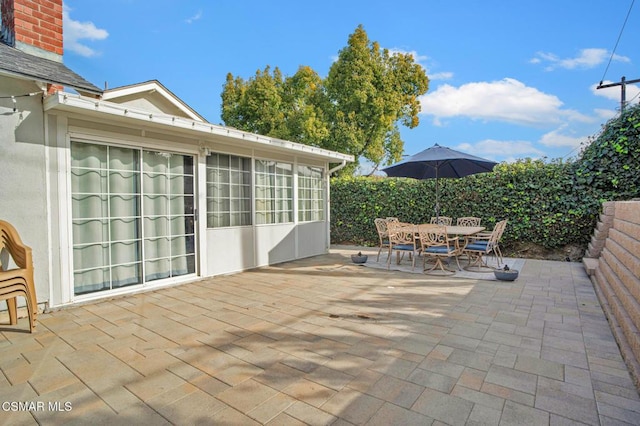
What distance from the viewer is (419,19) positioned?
9.20 meters

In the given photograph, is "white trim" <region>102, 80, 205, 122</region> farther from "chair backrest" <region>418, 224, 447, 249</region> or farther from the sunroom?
"chair backrest" <region>418, 224, 447, 249</region>

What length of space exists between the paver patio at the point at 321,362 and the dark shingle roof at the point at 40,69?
2652 mm

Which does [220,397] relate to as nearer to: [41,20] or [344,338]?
[344,338]

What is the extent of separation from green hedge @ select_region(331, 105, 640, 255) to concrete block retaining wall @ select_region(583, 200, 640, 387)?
137 cm

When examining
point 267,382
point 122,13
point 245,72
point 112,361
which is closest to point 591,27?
point 267,382

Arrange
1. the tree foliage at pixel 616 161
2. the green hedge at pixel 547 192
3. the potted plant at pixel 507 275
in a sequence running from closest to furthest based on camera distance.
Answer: the potted plant at pixel 507 275 < the tree foliage at pixel 616 161 < the green hedge at pixel 547 192

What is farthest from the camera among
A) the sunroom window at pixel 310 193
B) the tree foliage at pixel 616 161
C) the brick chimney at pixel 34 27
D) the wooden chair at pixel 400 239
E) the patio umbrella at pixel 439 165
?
the sunroom window at pixel 310 193

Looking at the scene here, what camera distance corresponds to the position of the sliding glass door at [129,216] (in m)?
4.29

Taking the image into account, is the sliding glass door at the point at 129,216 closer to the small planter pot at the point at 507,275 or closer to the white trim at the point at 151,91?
the white trim at the point at 151,91

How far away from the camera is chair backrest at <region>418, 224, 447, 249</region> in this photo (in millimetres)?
5961

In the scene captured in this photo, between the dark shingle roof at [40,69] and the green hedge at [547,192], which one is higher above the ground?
the dark shingle roof at [40,69]

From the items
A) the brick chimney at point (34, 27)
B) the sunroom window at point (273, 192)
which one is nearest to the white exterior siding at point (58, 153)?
the brick chimney at point (34, 27)

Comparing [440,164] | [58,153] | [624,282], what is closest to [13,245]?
[58,153]

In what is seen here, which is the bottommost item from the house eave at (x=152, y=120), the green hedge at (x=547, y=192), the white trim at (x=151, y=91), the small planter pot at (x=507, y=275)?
the small planter pot at (x=507, y=275)
